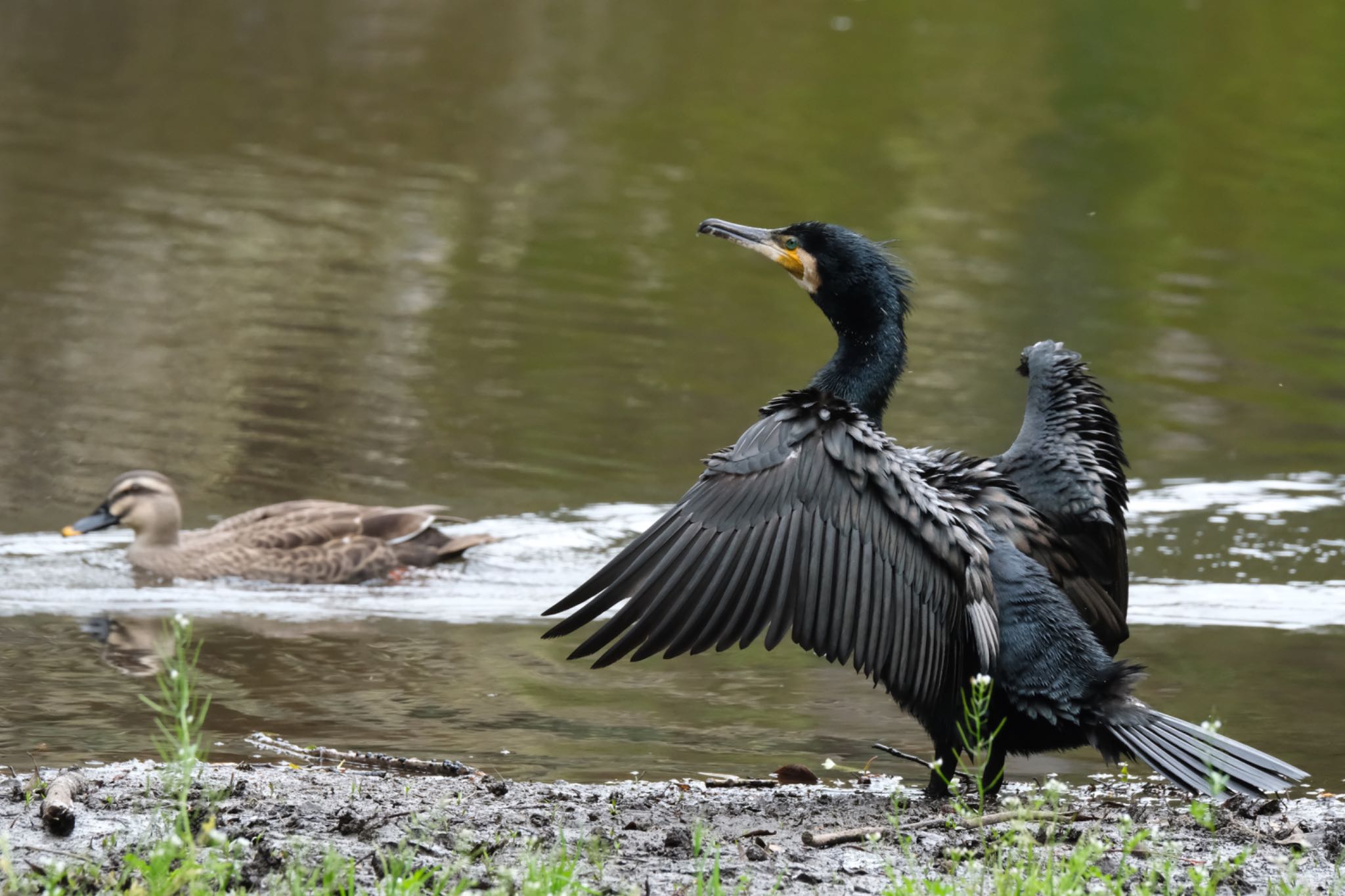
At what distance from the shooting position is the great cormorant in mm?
5008

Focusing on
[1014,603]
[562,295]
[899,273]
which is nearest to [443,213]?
[562,295]

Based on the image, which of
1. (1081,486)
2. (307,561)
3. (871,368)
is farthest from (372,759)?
(307,561)

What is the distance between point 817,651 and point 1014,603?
2.19ft

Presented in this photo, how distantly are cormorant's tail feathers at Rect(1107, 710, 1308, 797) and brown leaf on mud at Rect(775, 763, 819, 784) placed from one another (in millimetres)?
1111

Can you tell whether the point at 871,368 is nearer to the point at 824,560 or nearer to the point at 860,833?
the point at 824,560

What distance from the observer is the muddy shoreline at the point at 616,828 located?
14.6ft

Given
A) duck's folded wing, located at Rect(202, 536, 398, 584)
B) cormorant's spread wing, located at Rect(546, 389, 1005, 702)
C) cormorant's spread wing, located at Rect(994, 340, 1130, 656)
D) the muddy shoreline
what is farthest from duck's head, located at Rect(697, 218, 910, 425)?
duck's folded wing, located at Rect(202, 536, 398, 584)

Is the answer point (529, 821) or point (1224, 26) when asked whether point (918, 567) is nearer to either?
point (529, 821)

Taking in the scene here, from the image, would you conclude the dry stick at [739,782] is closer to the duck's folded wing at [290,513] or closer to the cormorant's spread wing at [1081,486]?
the cormorant's spread wing at [1081,486]

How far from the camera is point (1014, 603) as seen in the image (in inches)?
212

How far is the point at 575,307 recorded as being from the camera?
1408 cm

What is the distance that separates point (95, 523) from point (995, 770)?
17.5 feet

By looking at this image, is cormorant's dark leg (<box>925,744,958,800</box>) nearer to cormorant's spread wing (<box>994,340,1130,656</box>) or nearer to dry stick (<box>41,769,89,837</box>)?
cormorant's spread wing (<box>994,340,1130,656</box>)

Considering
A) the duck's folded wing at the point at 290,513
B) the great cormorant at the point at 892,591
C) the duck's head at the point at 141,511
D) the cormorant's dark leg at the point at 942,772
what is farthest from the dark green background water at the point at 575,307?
the great cormorant at the point at 892,591
